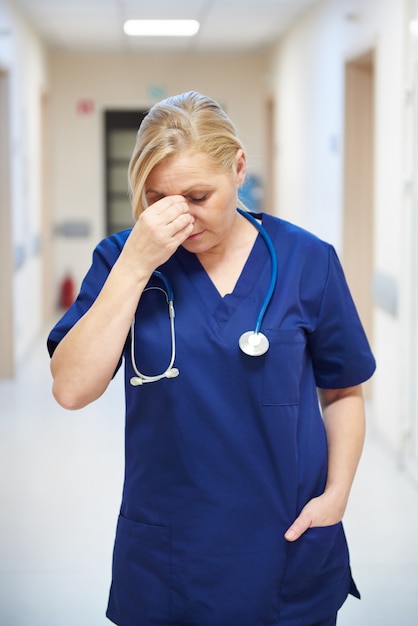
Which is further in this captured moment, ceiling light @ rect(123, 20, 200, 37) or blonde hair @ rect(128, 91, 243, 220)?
ceiling light @ rect(123, 20, 200, 37)

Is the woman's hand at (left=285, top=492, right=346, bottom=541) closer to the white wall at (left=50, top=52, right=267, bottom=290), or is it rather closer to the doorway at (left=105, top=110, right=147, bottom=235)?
the white wall at (left=50, top=52, right=267, bottom=290)

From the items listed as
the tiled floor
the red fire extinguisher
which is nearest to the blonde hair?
the tiled floor

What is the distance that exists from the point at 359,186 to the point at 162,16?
8.00 feet

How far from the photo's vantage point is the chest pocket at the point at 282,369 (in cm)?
142

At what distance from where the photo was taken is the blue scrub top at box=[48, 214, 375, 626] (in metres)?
1.42

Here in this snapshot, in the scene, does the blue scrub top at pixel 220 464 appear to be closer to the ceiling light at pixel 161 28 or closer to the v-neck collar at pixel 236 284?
the v-neck collar at pixel 236 284

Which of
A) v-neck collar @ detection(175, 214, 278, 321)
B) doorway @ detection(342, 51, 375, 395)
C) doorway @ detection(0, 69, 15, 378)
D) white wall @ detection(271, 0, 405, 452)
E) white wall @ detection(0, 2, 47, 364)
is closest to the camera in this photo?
v-neck collar @ detection(175, 214, 278, 321)

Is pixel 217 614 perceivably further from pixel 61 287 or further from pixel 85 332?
pixel 61 287

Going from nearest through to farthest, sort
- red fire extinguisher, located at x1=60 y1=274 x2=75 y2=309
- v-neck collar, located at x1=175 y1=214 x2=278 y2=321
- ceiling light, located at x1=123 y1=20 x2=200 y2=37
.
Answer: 1. v-neck collar, located at x1=175 y1=214 x2=278 y2=321
2. ceiling light, located at x1=123 y1=20 x2=200 y2=37
3. red fire extinguisher, located at x1=60 y1=274 x2=75 y2=309

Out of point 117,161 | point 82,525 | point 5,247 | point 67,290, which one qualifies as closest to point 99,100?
point 117,161

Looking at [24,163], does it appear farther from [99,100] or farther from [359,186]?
[359,186]

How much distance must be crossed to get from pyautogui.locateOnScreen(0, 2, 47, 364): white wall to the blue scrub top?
540 cm

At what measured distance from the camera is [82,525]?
3.69 meters

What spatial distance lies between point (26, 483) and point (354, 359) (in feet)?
9.75
